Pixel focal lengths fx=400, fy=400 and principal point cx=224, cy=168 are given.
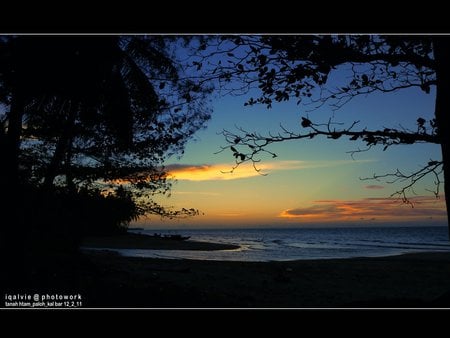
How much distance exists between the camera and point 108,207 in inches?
436

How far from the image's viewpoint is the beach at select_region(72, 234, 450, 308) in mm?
7448

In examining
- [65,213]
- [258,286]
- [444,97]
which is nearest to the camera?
[444,97]

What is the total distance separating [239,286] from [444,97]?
9325mm

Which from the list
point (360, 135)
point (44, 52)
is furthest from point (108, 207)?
point (360, 135)

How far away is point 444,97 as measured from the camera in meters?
4.66

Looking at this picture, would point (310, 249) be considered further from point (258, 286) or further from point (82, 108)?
point (82, 108)

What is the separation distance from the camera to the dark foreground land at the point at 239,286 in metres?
7.14

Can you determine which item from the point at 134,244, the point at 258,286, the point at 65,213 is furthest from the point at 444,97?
the point at 134,244

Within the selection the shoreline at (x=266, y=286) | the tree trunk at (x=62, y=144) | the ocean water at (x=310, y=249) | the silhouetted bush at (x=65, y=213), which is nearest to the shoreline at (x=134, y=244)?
the ocean water at (x=310, y=249)

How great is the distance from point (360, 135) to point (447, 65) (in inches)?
49.4

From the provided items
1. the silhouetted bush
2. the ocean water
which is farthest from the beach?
the ocean water

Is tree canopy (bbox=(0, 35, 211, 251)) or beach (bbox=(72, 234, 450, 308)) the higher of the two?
tree canopy (bbox=(0, 35, 211, 251))

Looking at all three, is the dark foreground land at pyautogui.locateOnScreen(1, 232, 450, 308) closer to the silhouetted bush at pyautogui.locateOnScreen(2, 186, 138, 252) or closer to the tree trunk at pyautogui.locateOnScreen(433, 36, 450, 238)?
the silhouetted bush at pyautogui.locateOnScreen(2, 186, 138, 252)
